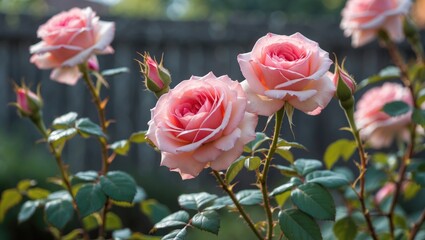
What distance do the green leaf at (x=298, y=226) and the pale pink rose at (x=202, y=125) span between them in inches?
6.6

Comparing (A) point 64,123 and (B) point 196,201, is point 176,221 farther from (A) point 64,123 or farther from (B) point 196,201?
(A) point 64,123

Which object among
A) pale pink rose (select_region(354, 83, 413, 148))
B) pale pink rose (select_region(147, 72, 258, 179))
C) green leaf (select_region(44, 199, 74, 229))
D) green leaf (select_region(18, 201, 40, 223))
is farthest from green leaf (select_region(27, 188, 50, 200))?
pale pink rose (select_region(354, 83, 413, 148))

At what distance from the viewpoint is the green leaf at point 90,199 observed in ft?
3.22

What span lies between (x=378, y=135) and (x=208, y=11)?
13.0m

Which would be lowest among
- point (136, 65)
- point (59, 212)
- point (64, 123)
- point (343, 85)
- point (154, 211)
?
point (136, 65)

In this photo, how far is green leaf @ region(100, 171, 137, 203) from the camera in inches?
39.7

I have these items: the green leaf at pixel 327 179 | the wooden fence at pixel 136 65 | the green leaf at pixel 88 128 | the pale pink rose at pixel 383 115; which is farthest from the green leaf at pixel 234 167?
the wooden fence at pixel 136 65

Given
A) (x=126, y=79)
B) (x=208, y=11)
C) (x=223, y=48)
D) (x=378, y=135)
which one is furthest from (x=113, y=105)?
(x=208, y=11)

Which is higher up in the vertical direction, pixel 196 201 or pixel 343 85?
pixel 343 85

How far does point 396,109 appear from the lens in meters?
1.31

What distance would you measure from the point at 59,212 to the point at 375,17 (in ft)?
2.82

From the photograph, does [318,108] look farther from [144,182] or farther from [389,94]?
[144,182]

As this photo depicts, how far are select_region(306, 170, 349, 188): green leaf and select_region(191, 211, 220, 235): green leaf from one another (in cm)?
17

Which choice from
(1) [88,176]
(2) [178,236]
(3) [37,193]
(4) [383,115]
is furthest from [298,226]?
(4) [383,115]
